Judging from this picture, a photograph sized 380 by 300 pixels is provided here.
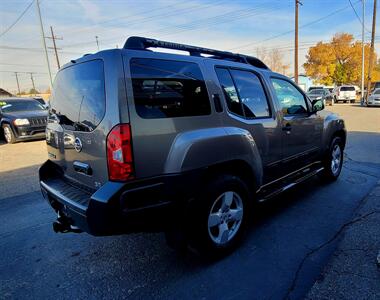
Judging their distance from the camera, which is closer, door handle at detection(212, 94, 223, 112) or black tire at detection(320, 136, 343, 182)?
door handle at detection(212, 94, 223, 112)

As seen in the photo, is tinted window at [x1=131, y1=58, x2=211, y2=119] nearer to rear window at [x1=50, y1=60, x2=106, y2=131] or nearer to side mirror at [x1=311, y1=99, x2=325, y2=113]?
rear window at [x1=50, y1=60, x2=106, y2=131]

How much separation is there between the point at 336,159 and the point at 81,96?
4.46 meters

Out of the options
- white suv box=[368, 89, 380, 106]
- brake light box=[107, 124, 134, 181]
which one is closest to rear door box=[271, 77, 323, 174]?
brake light box=[107, 124, 134, 181]

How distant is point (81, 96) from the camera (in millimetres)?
2672

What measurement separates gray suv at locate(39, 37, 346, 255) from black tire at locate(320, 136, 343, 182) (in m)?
1.73

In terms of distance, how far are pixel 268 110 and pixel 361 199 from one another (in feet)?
6.86

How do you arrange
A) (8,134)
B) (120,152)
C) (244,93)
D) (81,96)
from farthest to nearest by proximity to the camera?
(8,134)
(244,93)
(81,96)
(120,152)

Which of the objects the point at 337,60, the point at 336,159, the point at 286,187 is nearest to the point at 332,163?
the point at 336,159

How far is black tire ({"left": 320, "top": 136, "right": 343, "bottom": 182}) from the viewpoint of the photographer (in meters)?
4.97

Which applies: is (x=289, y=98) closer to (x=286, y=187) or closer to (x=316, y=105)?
(x=316, y=105)

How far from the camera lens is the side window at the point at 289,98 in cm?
387

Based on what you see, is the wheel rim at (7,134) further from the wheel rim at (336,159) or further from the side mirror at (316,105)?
the wheel rim at (336,159)

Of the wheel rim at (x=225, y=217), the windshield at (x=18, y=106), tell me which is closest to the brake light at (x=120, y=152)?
the wheel rim at (x=225, y=217)

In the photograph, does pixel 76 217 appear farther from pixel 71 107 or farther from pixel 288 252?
pixel 288 252
